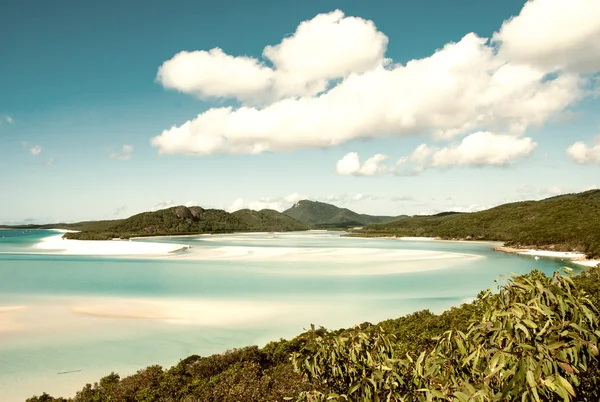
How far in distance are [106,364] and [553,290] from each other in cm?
1659

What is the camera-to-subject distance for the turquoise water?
15.8 meters

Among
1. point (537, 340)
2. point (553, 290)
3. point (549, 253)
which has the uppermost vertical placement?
point (553, 290)

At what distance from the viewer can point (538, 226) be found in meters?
104

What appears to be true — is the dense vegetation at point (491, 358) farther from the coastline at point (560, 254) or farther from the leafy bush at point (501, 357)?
the coastline at point (560, 254)

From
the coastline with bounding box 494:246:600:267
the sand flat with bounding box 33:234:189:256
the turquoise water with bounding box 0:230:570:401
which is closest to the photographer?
the turquoise water with bounding box 0:230:570:401

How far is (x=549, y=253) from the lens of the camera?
67625mm

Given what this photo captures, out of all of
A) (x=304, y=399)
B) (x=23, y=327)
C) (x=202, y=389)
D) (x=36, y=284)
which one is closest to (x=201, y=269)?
(x=36, y=284)

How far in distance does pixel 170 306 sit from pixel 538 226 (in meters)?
109

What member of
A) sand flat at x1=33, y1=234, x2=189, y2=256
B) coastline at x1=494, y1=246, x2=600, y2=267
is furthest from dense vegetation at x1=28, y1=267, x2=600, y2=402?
sand flat at x1=33, y1=234, x2=189, y2=256

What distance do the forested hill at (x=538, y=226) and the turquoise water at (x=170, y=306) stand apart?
1296 inches

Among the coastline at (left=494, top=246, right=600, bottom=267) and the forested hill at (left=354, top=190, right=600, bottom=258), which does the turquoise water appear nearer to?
the coastline at (left=494, top=246, right=600, bottom=267)

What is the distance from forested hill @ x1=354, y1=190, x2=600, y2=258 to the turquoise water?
108ft

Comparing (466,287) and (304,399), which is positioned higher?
(304,399)

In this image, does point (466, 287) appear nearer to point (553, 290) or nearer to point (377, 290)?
point (377, 290)
